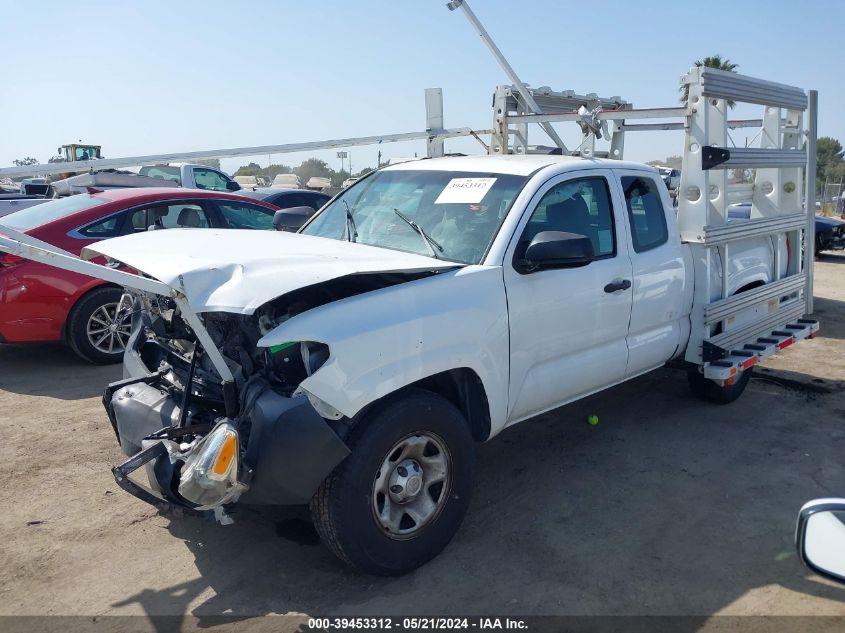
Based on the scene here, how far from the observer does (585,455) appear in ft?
16.3

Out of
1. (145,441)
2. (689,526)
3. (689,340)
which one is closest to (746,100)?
(689,340)

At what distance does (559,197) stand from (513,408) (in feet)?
4.36

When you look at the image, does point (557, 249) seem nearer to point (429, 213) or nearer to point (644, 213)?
point (429, 213)

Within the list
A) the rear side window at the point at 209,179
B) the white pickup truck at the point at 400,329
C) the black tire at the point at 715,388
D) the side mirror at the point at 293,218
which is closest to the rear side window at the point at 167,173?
the rear side window at the point at 209,179

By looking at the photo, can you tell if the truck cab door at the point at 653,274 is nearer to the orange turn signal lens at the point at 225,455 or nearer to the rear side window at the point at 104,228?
the orange turn signal lens at the point at 225,455

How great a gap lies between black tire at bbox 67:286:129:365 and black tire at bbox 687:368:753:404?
5.01m

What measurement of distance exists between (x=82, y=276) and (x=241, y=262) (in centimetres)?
392

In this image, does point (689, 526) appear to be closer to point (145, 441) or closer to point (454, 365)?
point (454, 365)

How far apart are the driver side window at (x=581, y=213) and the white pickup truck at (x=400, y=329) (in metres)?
0.01

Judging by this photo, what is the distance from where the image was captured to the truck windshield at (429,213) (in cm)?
406

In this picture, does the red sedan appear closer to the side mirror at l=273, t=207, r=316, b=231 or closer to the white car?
the side mirror at l=273, t=207, r=316, b=231

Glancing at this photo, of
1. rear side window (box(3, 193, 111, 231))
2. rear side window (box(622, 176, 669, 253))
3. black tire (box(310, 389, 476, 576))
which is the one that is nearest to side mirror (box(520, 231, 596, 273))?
black tire (box(310, 389, 476, 576))

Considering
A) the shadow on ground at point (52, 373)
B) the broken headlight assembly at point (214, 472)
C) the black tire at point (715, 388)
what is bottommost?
the black tire at point (715, 388)

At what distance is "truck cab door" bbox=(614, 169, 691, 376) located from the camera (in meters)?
4.71
